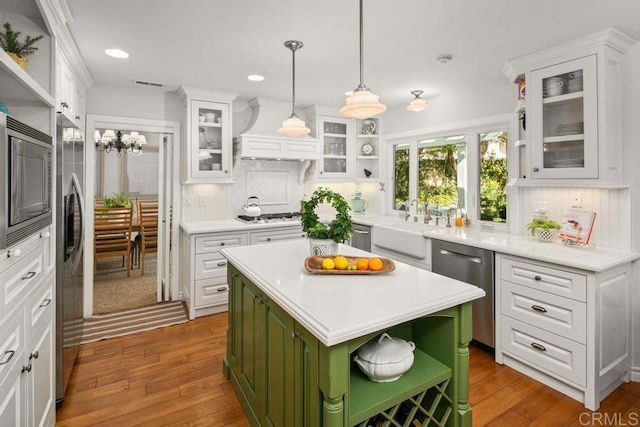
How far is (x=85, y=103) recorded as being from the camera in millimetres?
3543

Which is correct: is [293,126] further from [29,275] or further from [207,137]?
[29,275]

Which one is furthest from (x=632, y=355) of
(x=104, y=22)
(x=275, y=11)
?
(x=104, y=22)

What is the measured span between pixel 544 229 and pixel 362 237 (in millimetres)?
2000

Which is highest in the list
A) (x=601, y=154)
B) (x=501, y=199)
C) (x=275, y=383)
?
(x=601, y=154)

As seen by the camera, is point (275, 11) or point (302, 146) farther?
point (302, 146)

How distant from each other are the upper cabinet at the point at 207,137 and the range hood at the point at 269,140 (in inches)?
7.9

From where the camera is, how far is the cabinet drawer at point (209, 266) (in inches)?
146

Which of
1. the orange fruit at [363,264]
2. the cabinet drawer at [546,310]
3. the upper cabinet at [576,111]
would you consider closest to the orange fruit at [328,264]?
the orange fruit at [363,264]

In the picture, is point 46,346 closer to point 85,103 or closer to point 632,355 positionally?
point 85,103

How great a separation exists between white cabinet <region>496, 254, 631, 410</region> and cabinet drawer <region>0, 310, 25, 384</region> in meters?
2.93

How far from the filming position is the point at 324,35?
2.46 m

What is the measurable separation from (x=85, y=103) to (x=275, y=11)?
2523 millimetres

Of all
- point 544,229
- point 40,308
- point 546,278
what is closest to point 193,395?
point 40,308

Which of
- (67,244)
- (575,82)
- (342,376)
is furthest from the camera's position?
(575,82)
